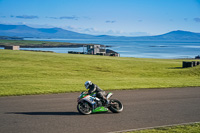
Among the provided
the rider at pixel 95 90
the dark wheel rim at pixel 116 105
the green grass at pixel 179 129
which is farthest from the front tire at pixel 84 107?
the green grass at pixel 179 129

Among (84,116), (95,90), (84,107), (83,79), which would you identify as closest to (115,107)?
(95,90)

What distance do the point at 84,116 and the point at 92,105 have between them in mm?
659

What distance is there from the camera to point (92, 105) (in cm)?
1212

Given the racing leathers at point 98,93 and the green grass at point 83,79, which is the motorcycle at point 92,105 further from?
the green grass at point 83,79

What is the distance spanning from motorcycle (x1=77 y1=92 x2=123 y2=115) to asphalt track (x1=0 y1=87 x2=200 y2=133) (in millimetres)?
260

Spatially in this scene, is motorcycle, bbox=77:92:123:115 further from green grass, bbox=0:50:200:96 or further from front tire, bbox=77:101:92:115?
green grass, bbox=0:50:200:96

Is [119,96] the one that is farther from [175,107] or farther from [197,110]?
[197,110]

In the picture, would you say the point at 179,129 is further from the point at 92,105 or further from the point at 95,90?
the point at 95,90

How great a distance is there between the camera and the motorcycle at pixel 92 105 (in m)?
12.0

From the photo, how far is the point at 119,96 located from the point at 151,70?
18998mm

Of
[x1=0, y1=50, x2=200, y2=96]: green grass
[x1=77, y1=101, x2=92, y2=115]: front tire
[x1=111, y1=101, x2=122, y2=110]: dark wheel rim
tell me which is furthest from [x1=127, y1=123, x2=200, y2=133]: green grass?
[x1=0, y1=50, x2=200, y2=96]: green grass

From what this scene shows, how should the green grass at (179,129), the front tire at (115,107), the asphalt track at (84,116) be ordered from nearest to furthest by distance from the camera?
the green grass at (179,129) → the asphalt track at (84,116) → the front tire at (115,107)

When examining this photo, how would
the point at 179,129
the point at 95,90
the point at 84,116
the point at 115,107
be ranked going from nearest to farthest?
the point at 179,129
the point at 84,116
the point at 95,90
the point at 115,107

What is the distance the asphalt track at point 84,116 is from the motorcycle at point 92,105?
0.26 m
